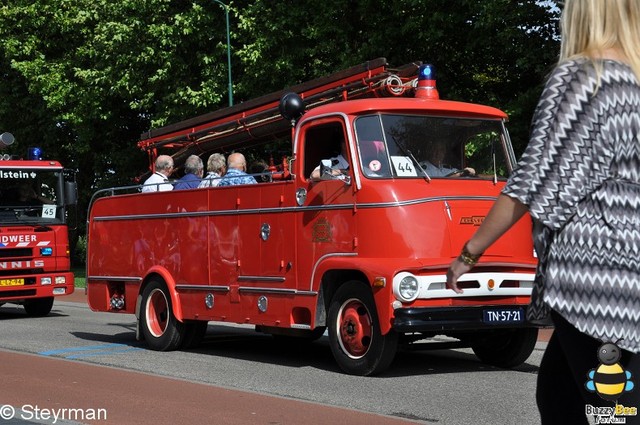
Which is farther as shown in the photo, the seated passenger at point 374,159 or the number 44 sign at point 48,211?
the number 44 sign at point 48,211

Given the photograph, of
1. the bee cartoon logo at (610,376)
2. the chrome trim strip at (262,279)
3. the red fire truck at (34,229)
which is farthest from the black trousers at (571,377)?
the red fire truck at (34,229)

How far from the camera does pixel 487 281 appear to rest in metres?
9.77

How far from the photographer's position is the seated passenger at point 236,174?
1181cm

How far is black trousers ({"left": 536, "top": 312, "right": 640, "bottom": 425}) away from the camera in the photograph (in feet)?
9.86

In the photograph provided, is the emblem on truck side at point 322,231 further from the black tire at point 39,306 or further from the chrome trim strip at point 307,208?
the black tire at point 39,306

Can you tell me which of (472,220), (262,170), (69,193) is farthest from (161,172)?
(69,193)

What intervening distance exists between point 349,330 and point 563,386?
6.82m

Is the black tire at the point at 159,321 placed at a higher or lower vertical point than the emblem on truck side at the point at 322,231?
lower

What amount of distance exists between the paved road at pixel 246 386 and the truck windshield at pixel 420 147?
1.90m

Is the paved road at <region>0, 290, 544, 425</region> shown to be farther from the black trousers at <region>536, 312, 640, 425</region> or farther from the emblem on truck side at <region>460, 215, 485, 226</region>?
the black trousers at <region>536, 312, 640, 425</region>

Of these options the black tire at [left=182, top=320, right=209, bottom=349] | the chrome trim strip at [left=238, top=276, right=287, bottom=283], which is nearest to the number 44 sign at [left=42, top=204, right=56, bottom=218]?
the black tire at [left=182, top=320, right=209, bottom=349]

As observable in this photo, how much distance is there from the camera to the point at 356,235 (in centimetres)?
1003

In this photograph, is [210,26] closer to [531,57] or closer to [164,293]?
[531,57]

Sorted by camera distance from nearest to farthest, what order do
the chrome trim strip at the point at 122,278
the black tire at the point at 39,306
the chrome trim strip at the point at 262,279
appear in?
1. the chrome trim strip at the point at 262,279
2. the chrome trim strip at the point at 122,278
3. the black tire at the point at 39,306
